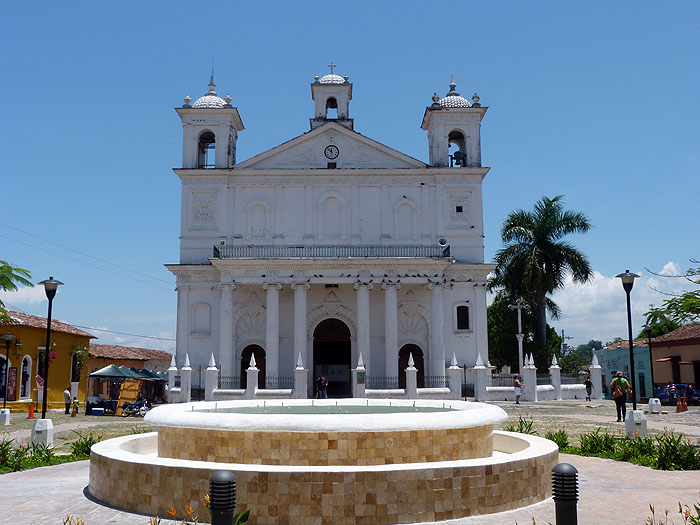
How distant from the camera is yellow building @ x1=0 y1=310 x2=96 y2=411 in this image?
1289 inches

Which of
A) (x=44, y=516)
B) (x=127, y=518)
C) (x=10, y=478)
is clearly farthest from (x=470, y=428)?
(x=10, y=478)

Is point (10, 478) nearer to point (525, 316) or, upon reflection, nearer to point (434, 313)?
point (434, 313)

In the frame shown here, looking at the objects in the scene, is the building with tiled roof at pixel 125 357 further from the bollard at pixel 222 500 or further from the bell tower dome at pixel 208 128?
the bollard at pixel 222 500

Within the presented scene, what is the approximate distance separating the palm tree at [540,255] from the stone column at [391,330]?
36.6 feet

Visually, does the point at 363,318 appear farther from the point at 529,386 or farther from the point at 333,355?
the point at 529,386

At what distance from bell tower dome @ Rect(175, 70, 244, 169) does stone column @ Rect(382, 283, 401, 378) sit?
38.0 ft

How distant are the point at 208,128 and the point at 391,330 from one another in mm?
15266

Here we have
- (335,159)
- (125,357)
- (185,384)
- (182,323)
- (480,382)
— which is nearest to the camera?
(185,384)

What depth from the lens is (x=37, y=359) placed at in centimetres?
3553

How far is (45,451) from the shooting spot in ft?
39.7

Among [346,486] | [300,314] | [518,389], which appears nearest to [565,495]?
[346,486]

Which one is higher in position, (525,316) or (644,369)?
(525,316)

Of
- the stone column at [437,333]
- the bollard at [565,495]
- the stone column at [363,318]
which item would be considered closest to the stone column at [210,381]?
the stone column at [363,318]

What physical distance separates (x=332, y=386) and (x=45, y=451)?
880 inches
